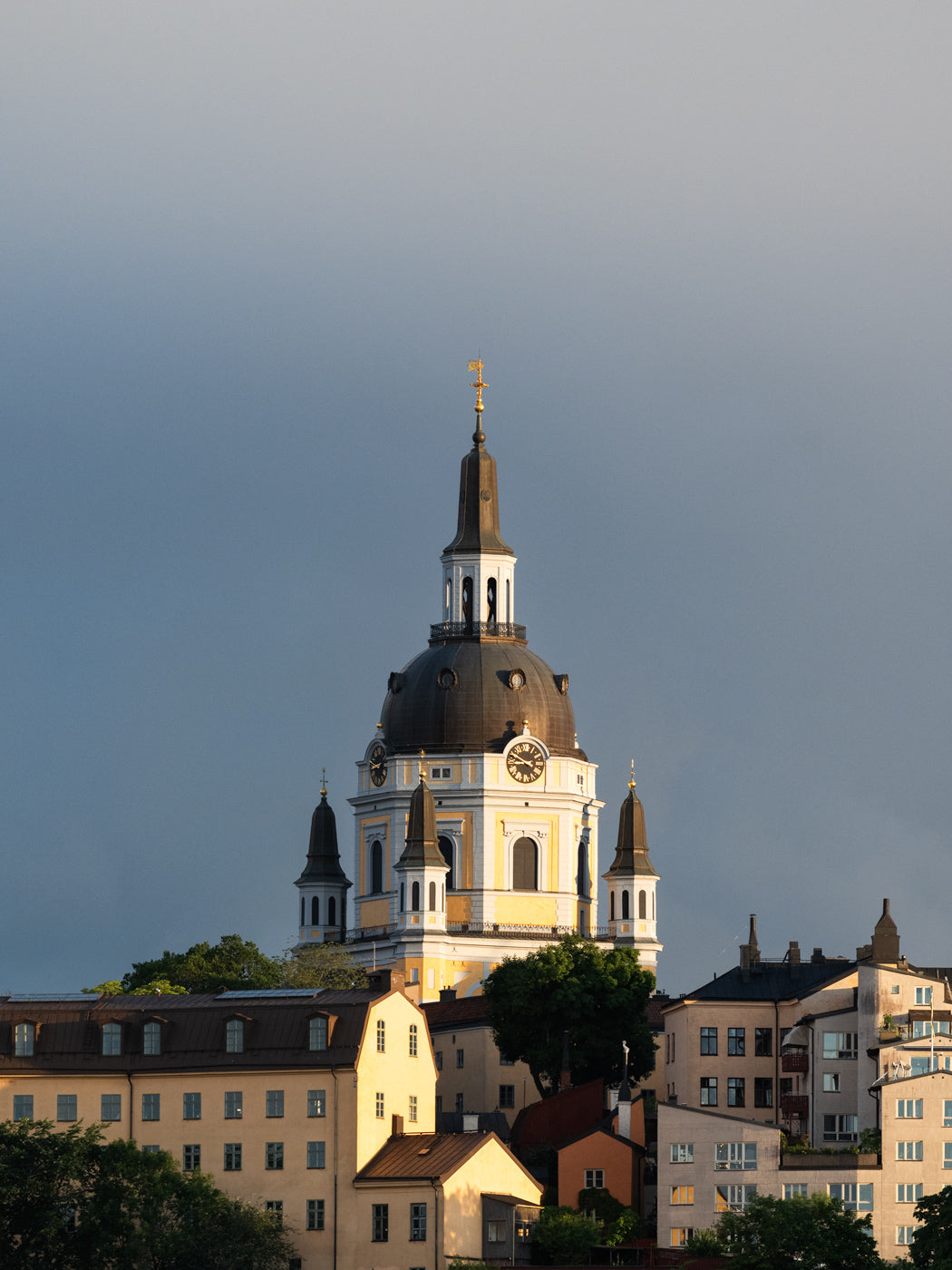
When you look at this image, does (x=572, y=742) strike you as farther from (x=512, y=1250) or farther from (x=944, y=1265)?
(x=944, y=1265)

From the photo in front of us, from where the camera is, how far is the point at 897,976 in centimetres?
12950

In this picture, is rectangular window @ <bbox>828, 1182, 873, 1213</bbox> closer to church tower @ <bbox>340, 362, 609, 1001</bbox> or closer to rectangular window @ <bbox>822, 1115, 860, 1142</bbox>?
rectangular window @ <bbox>822, 1115, 860, 1142</bbox>

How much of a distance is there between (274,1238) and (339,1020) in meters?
9.43

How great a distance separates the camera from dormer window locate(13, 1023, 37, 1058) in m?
125

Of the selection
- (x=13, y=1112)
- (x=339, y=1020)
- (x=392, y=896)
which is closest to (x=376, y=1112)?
(x=339, y=1020)

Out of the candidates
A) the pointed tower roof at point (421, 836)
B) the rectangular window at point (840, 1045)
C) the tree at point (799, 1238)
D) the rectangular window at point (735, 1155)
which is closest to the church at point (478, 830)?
the pointed tower roof at point (421, 836)

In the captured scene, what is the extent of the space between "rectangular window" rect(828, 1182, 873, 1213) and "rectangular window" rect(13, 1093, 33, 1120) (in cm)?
2555

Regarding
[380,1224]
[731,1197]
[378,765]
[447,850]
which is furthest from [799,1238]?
[378,765]

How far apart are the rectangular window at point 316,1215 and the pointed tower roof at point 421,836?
66.2 meters

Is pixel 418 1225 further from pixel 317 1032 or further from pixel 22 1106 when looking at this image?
pixel 22 1106

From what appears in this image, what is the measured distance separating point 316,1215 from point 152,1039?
30.2ft

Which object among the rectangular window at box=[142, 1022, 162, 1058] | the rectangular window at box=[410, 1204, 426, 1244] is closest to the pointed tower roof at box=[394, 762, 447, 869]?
the rectangular window at box=[142, 1022, 162, 1058]

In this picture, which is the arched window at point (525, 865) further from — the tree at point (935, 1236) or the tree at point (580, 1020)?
the tree at point (935, 1236)

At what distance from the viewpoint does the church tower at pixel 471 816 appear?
187500 mm
